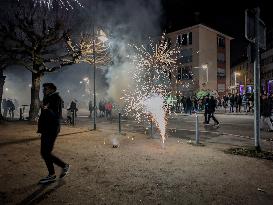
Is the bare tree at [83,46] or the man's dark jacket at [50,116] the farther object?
the bare tree at [83,46]

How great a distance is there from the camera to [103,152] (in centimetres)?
1021

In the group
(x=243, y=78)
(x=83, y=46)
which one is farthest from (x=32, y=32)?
(x=243, y=78)

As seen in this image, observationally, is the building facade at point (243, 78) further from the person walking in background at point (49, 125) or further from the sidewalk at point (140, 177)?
the person walking in background at point (49, 125)

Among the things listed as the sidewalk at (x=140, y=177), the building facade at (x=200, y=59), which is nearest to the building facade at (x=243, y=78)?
the building facade at (x=200, y=59)

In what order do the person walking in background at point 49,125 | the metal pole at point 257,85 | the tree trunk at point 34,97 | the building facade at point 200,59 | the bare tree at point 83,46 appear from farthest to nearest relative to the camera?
1. the building facade at point 200,59
2. the tree trunk at point 34,97
3. the bare tree at point 83,46
4. the metal pole at point 257,85
5. the person walking in background at point 49,125

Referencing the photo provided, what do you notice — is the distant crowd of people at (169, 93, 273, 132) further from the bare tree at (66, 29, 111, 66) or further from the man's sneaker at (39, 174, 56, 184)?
the man's sneaker at (39, 174, 56, 184)

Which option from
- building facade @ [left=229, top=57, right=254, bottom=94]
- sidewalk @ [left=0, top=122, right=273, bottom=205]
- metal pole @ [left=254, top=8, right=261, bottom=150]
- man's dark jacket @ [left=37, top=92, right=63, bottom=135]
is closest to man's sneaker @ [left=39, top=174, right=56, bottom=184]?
sidewalk @ [left=0, top=122, right=273, bottom=205]

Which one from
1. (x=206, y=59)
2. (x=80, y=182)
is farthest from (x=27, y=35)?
(x=206, y=59)

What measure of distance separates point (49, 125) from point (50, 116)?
0.18 metres

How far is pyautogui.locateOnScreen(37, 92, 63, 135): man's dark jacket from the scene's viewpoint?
6.83 m

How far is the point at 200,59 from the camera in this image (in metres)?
53.5

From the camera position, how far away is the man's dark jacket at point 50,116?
269 inches

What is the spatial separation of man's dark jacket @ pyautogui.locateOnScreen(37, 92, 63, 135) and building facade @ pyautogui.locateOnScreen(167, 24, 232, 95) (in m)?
44.7

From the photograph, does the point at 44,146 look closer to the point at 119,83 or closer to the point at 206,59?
the point at 119,83
